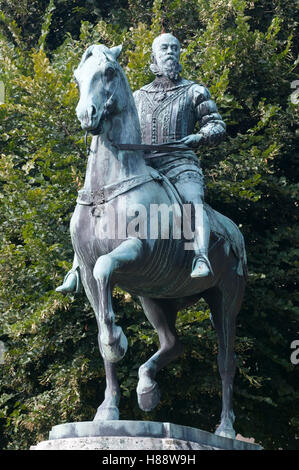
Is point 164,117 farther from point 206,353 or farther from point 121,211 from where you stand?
point 206,353

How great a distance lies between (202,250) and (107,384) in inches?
55.5

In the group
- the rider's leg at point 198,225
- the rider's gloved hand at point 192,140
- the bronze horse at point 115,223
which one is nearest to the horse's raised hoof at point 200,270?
the rider's leg at point 198,225

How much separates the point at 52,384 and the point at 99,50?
638cm

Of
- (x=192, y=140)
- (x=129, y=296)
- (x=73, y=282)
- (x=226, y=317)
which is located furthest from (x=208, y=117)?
Result: (x=129, y=296)

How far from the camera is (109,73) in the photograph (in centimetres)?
838

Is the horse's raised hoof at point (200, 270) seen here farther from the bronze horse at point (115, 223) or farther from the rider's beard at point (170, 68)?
the rider's beard at point (170, 68)

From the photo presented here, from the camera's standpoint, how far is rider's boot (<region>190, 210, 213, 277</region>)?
8461mm

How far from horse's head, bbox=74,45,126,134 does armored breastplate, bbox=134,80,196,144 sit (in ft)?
3.06

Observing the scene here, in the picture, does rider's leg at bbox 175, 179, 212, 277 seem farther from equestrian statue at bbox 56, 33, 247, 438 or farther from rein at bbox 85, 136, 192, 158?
rein at bbox 85, 136, 192, 158

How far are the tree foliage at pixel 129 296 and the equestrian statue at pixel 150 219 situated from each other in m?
3.31

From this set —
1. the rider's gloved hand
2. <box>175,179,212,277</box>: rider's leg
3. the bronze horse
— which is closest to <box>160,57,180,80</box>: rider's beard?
the rider's gloved hand

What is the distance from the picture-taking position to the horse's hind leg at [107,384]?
821cm

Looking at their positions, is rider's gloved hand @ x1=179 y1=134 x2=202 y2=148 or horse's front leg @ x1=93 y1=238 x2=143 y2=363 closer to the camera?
horse's front leg @ x1=93 y1=238 x2=143 y2=363

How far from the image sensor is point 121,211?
8.25m
